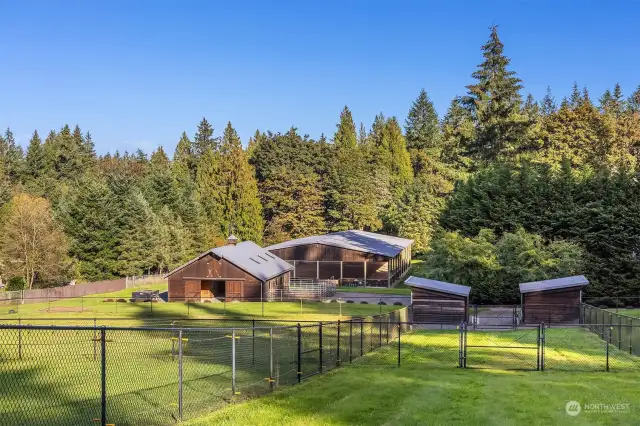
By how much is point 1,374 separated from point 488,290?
3801 centimetres

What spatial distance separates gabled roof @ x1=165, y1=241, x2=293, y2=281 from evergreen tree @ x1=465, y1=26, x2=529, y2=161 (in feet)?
112

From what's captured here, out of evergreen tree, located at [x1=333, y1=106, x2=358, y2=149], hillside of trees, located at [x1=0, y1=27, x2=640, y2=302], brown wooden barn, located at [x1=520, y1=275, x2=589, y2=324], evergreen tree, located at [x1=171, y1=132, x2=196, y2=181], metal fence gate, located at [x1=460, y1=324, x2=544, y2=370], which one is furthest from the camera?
evergreen tree, located at [x1=333, y1=106, x2=358, y2=149]

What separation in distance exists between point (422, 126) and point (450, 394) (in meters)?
125

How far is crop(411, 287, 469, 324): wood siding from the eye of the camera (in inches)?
1532

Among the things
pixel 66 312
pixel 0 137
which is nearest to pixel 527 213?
pixel 66 312

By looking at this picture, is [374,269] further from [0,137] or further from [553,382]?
[0,137]

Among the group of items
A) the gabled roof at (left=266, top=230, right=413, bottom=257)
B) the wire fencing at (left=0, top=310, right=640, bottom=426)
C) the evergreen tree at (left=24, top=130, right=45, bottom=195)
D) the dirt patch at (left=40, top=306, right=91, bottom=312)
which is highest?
the evergreen tree at (left=24, top=130, right=45, bottom=195)

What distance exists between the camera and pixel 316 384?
1827 centimetres

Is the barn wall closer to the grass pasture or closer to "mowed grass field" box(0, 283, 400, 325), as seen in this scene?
"mowed grass field" box(0, 283, 400, 325)

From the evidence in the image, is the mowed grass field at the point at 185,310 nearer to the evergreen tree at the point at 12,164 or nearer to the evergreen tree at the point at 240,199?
the evergreen tree at the point at 240,199

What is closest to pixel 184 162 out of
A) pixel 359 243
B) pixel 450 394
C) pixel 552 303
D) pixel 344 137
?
pixel 344 137

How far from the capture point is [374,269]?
6650cm

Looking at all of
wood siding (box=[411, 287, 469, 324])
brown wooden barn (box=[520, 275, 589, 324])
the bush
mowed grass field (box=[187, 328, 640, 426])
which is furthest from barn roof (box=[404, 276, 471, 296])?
the bush

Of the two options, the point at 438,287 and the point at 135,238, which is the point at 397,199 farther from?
the point at 438,287
